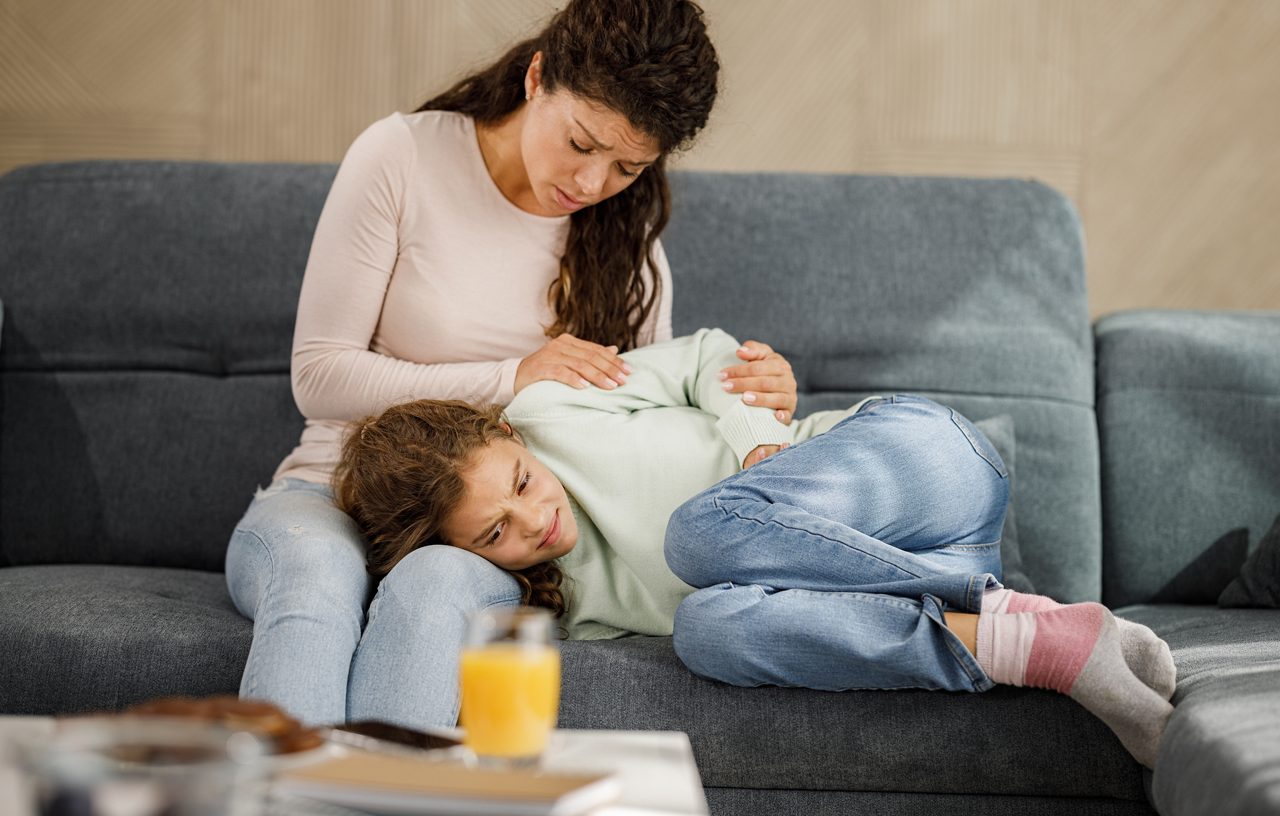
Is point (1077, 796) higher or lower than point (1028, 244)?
lower

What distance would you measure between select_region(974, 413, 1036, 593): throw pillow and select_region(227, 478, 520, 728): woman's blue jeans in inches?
33.5

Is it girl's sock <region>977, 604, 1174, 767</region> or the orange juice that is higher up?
the orange juice

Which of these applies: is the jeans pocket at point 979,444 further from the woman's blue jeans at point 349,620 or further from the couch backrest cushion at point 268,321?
the woman's blue jeans at point 349,620

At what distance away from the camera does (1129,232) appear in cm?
268

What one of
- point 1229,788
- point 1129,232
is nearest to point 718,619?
point 1229,788

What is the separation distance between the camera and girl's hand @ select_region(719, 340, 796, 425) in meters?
1.80

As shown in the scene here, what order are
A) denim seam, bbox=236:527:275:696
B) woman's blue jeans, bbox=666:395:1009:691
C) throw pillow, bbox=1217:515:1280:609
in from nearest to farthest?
1. denim seam, bbox=236:527:275:696
2. woman's blue jeans, bbox=666:395:1009:691
3. throw pillow, bbox=1217:515:1280:609

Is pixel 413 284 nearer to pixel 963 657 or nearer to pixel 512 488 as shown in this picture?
Result: pixel 512 488

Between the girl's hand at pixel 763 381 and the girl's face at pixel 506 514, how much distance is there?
35 centimetres

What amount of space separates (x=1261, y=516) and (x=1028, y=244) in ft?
2.08

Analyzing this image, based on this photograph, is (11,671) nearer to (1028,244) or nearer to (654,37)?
(654,37)

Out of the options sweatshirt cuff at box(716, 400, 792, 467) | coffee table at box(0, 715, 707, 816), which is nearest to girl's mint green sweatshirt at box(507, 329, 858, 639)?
sweatshirt cuff at box(716, 400, 792, 467)

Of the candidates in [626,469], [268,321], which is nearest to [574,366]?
[626,469]

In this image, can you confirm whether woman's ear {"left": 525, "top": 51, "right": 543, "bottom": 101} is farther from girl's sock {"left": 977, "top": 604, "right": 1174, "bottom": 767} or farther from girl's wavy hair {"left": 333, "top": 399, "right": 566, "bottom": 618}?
girl's sock {"left": 977, "top": 604, "right": 1174, "bottom": 767}
